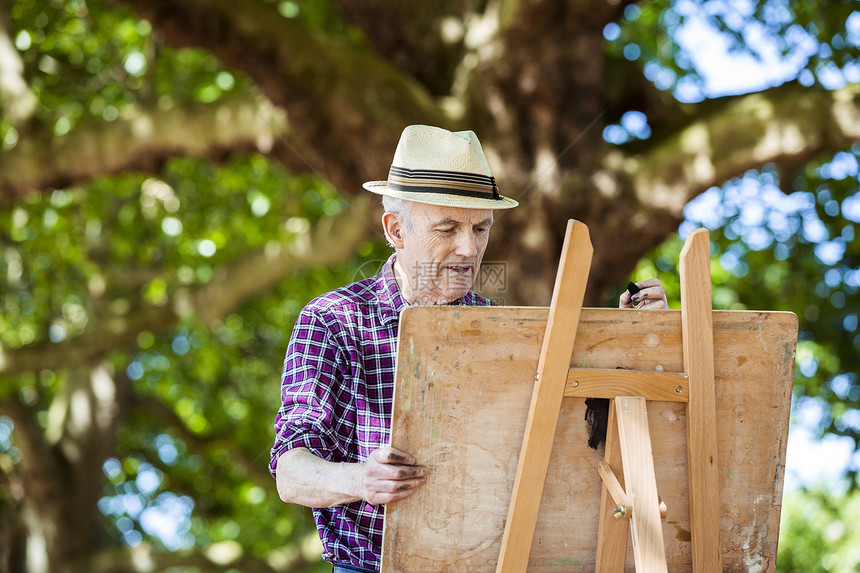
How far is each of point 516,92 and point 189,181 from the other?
3.95 meters

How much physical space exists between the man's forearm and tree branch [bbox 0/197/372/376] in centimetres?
286

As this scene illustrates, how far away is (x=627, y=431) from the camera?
5.26 feet

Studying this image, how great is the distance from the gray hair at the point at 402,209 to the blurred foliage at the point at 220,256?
2.13m

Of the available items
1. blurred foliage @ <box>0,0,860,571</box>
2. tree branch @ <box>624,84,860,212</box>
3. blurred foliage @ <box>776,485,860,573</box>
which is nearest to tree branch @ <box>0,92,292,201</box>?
blurred foliage @ <box>0,0,860,571</box>

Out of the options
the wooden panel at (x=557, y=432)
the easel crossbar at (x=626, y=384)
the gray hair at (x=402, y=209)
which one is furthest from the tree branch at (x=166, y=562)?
the easel crossbar at (x=626, y=384)

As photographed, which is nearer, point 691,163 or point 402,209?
point 402,209

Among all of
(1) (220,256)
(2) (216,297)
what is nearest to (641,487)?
(2) (216,297)

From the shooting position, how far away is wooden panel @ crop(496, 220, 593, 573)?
157 centimetres

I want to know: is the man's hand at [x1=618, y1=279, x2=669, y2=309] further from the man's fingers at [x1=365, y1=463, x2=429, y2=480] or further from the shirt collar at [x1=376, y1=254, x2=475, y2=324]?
the man's fingers at [x1=365, y1=463, x2=429, y2=480]

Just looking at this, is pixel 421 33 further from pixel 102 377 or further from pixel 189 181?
pixel 102 377

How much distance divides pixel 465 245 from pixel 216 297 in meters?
4.16

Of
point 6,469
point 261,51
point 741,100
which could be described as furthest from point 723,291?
point 6,469

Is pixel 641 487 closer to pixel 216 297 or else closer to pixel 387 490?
pixel 387 490

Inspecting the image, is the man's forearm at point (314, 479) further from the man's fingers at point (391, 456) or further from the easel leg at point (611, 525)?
the easel leg at point (611, 525)
